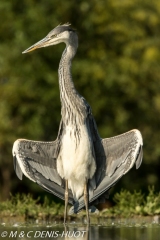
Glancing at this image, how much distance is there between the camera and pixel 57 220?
1118 cm

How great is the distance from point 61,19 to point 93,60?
1379mm

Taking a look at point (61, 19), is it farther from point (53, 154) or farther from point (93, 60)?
point (53, 154)

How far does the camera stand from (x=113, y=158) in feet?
34.5

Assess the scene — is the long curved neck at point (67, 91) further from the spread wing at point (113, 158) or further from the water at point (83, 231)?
the water at point (83, 231)

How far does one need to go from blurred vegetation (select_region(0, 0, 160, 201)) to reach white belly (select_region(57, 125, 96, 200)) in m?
7.52

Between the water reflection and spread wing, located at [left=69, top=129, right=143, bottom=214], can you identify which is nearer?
the water reflection

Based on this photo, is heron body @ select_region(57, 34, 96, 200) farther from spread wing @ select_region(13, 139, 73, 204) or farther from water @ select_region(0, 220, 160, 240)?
water @ select_region(0, 220, 160, 240)

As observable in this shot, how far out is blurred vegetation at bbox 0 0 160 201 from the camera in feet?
60.5

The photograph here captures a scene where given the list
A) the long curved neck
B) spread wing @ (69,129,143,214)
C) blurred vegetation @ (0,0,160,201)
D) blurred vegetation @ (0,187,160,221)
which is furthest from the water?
blurred vegetation @ (0,0,160,201)

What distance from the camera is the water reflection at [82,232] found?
835 centimetres

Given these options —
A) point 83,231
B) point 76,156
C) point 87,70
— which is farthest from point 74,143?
point 87,70

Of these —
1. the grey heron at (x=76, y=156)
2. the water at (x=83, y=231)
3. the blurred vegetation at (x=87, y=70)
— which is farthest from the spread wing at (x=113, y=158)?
the blurred vegetation at (x=87, y=70)
